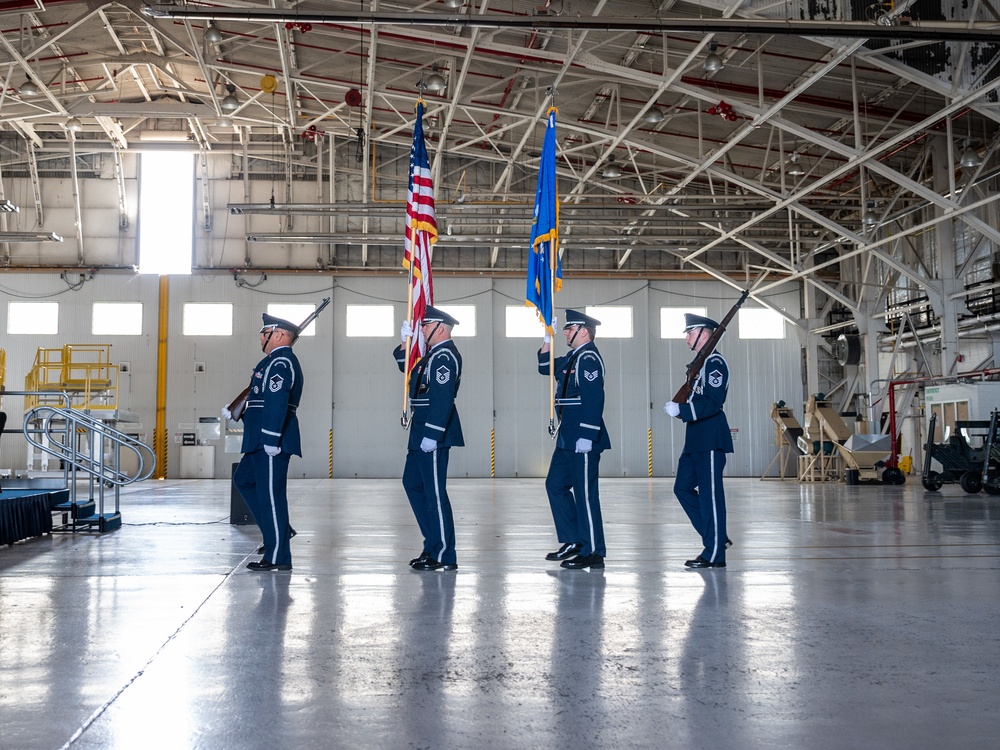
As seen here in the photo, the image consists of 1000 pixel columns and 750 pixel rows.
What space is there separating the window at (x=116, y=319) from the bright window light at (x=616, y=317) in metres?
13.8

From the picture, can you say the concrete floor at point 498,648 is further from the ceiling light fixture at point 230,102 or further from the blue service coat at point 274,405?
the ceiling light fixture at point 230,102

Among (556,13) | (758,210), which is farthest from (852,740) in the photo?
(758,210)

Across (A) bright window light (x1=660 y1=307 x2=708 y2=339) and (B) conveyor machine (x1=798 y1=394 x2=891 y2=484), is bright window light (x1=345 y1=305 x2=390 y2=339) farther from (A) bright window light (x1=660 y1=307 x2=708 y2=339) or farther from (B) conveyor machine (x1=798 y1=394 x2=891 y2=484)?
(B) conveyor machine (x1=798 y1=394 x2=891 y2=484)

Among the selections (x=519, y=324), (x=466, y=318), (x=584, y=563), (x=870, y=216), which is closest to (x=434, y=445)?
(x=584, y=563)

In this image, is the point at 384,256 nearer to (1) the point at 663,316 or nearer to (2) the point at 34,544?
(1) the point at 663,316

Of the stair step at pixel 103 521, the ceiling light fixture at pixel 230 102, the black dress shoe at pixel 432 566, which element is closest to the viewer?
the black dress shoe at pixel 432 566

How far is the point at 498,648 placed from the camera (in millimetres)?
3953

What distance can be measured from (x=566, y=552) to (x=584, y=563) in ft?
1.33

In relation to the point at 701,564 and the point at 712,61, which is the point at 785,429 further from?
the point at 701,564

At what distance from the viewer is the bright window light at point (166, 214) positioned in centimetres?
2669

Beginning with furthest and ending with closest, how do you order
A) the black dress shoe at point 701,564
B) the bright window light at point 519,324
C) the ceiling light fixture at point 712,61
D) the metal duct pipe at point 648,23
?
the bright window light at point 519,324
the ceiling light fixture at point 712,61
the metal duct pipe at point 648,23
the black dress shoe at point 701,564

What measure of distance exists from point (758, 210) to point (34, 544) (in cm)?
1911

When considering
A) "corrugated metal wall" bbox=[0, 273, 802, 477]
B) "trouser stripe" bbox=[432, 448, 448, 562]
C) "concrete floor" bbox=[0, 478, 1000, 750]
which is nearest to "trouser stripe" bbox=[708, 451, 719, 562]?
"concrete floor" bbox=[0, 478, 1000, 750]

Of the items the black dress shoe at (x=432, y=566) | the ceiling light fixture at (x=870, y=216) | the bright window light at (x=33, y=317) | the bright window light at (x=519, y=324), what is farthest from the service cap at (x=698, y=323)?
the bright window light at (x=33, y=317)
